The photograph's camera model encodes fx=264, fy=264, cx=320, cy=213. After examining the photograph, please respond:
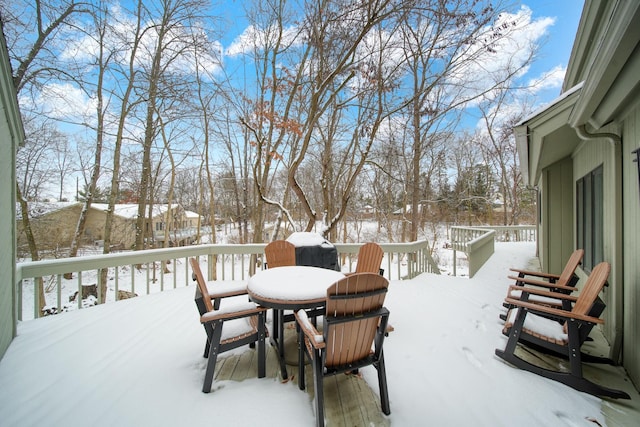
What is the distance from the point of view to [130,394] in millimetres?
1903

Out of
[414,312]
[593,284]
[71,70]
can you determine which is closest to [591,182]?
[593,284]

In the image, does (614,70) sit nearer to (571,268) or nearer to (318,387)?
(571,268)

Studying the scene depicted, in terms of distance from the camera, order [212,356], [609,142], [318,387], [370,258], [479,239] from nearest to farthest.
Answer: [318,387] → [212,356] → [609,142] → [370,258] → [479,239]

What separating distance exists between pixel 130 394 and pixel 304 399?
126 cm

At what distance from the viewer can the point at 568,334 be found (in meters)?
2.06

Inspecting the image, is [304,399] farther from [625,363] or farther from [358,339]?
[625,363]

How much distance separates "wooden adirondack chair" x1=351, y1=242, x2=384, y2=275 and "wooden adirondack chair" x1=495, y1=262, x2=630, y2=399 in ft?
4.63

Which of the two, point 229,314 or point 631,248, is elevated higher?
point 631,248

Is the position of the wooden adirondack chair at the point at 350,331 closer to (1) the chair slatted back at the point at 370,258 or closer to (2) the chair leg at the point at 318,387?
(2) the chair leg at the point at 318,387

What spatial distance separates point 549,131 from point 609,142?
496 millimetres

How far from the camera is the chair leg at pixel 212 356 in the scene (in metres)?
1.94

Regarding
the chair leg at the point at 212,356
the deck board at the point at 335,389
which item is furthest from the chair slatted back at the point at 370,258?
the chair leg at the point at 212,356

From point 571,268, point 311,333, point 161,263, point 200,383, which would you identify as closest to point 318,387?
point 311,333

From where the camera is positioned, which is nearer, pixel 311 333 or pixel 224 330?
pixel 311 333
